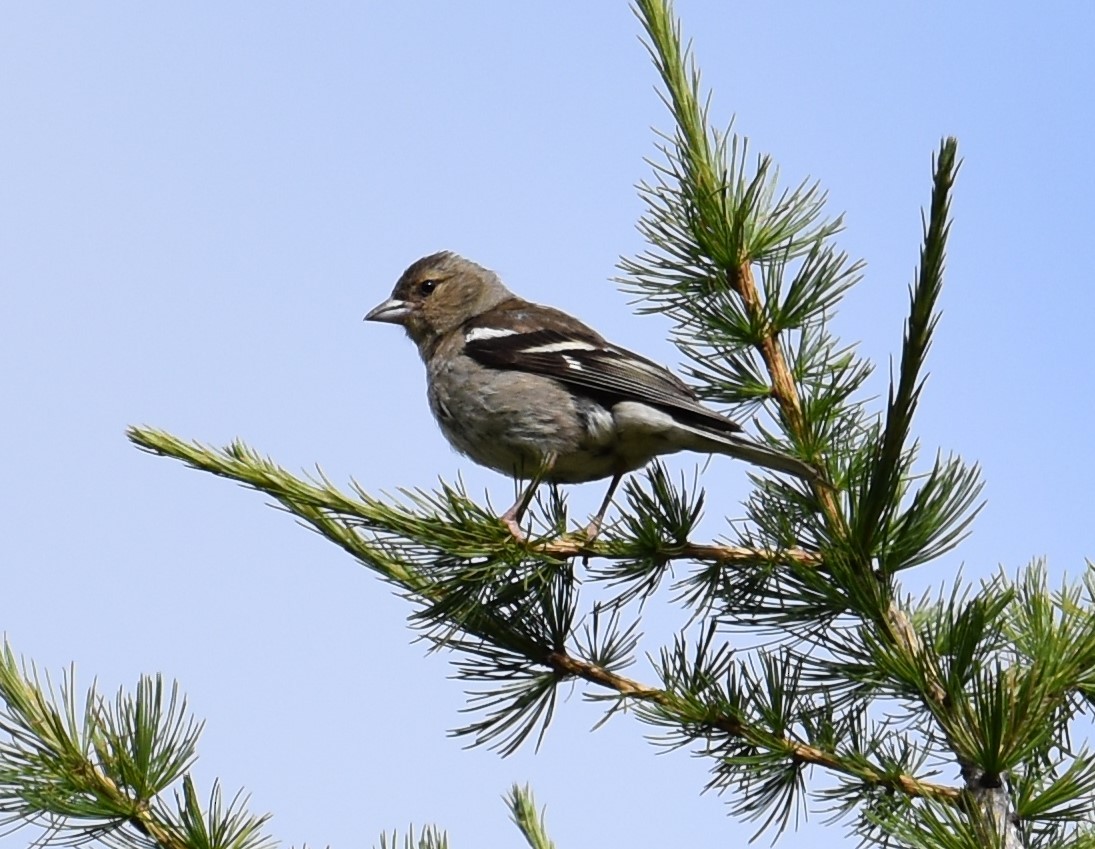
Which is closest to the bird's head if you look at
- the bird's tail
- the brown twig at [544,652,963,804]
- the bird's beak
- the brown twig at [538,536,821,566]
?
the bird's beak

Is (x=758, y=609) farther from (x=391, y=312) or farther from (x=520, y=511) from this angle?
(x=391, y=312)

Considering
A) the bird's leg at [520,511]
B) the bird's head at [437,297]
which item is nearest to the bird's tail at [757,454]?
the bird's leg at [520,511]

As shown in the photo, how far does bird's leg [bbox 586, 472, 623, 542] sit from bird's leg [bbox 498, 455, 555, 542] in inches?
7.2

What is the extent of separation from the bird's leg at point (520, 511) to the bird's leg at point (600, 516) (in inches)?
7.2

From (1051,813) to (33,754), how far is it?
2.14 meters

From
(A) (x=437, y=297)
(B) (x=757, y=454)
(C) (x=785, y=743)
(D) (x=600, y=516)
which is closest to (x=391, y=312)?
(A) (x=437, y=297)

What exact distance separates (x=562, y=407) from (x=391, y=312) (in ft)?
6.86

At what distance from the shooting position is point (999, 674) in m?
2.38

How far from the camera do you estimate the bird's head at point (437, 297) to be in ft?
22.1

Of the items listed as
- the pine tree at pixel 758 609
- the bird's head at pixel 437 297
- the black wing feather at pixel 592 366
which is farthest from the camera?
the bird's head at pixel 437 297

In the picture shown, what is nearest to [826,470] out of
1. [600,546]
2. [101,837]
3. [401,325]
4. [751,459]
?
[600,546]

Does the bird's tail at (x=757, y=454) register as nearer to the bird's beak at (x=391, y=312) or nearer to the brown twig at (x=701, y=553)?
the brown twig at (x=701, y=553)

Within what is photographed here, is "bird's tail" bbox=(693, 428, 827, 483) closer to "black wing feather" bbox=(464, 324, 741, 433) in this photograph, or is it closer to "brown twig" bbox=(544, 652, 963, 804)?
"black wing feather" bbox=(464, 324, 741, 433)

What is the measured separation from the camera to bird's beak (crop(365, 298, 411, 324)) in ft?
22.3
